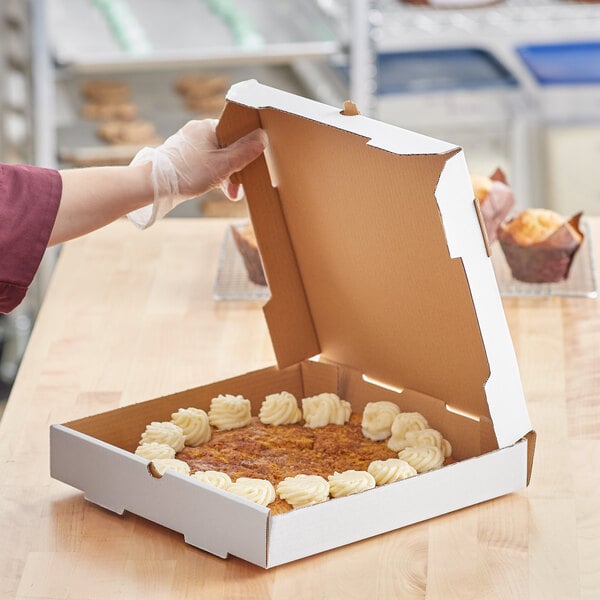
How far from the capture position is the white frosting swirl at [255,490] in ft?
4.19

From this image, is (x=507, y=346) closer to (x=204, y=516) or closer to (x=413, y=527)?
(x=413, y=527)

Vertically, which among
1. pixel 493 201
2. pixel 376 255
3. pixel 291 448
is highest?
pixel 376 255

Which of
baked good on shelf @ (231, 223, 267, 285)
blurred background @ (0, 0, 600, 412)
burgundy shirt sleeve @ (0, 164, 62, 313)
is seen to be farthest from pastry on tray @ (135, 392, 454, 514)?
blurred background @ (0, 0, 600, 412)

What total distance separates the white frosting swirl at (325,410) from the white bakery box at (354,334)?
0.06 metres

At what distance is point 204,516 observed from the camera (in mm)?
1253

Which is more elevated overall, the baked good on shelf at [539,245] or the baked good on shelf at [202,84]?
the baked good on shelf at [539,245]

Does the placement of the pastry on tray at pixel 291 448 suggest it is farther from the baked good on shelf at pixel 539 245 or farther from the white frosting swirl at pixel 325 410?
the baked good on shelf at pixel 539 245

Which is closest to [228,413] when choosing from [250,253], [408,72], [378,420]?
[378,420]

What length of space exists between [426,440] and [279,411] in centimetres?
21

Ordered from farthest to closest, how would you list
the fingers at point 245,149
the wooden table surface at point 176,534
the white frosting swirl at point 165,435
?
the fingers at point 245,149, the white frosting swirl at point 165,435, the wooden table surface at point 176,534

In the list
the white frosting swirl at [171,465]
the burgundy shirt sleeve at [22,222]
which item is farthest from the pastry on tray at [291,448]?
the burgundy shirt sleeve at [22,222]

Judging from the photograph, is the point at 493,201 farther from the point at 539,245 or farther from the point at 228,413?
the point at 228,413

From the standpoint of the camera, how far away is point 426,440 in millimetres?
1432

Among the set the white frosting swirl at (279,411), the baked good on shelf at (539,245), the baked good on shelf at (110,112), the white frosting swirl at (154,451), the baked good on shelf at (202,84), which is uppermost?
the baked good on shelf at (539,245)
